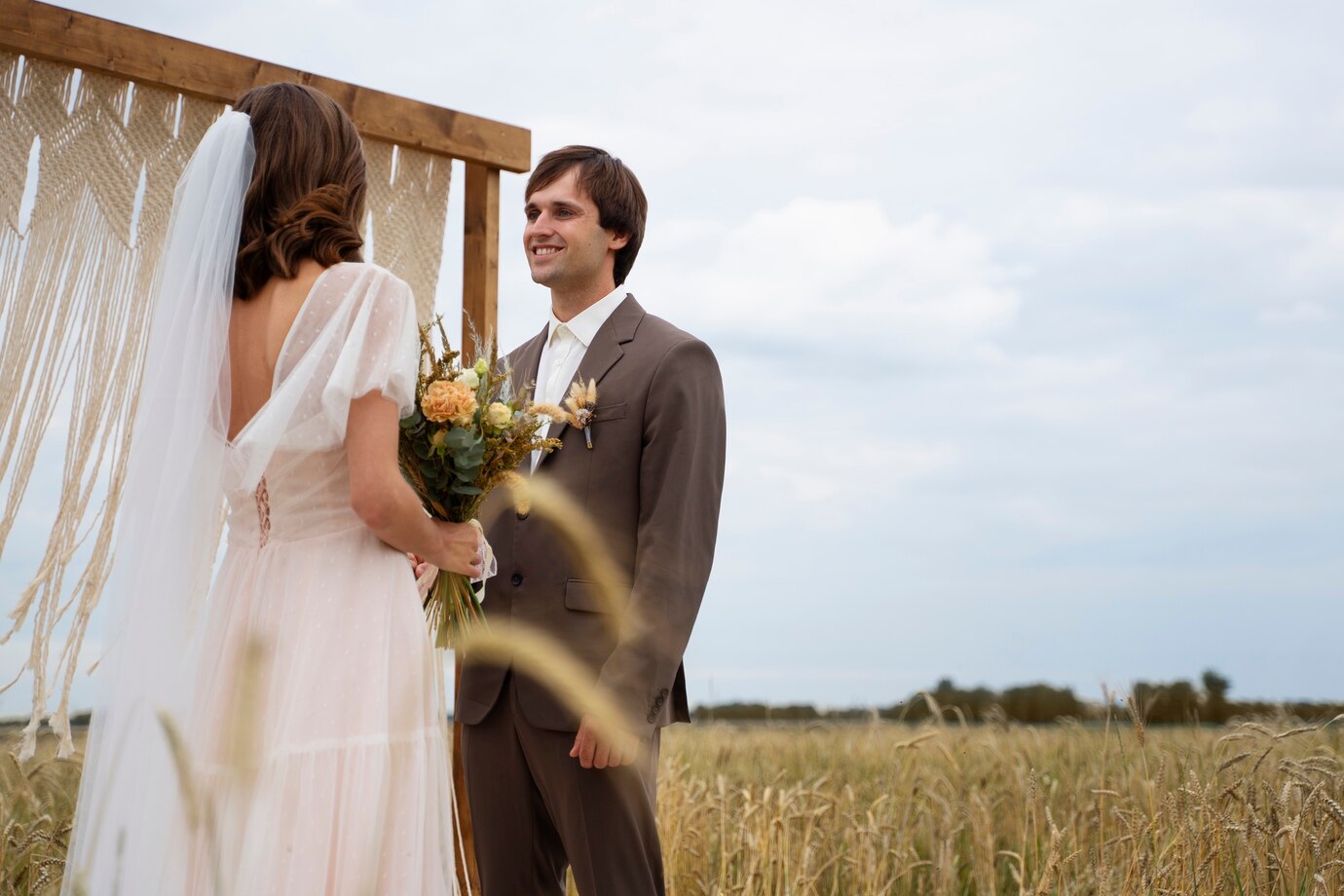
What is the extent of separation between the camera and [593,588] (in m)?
2.62

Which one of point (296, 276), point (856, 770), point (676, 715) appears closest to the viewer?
point (296, 276)

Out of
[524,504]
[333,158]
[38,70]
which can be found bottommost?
[524,504]

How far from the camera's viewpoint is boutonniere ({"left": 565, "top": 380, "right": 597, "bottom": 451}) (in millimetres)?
2688

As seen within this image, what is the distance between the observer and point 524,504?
8.76ft

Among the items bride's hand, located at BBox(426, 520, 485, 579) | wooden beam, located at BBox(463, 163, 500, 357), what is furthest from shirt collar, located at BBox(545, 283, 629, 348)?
wooden beam, located at BBox(463, 163, 500, 357)

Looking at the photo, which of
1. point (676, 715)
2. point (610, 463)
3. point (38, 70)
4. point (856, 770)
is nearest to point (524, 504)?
point (610, 463)

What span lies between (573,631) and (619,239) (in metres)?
1.04

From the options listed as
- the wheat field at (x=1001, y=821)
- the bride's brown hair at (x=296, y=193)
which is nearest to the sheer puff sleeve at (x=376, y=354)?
the bride's brown hair at (x=296, y=193)

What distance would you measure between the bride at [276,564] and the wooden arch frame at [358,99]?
0.80 meters

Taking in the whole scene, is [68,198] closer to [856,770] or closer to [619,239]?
[619,239]

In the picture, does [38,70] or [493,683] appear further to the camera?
[38,70]

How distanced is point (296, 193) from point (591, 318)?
91cm

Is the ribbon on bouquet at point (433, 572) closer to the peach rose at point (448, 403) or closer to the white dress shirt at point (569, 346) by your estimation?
the peach rose at point (448, 403)

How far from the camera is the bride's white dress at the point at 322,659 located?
204cm
